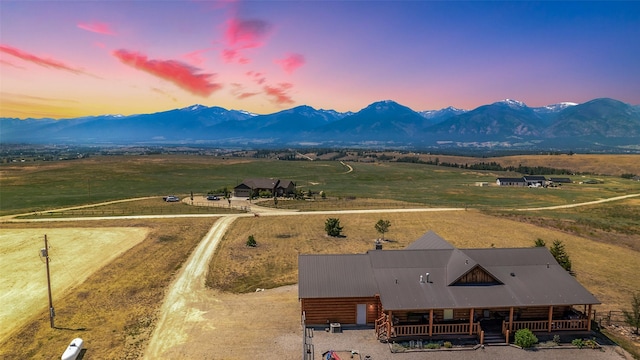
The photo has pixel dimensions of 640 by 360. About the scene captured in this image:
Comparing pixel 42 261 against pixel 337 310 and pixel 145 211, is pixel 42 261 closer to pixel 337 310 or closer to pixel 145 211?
pixel 337 310

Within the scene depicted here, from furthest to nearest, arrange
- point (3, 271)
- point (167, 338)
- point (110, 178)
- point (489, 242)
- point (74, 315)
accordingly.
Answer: point (110, 178) < point (489, 242) < point (3, 271) < point (74, 315) < point (167, 338)

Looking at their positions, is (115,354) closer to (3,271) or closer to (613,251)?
(3,271)

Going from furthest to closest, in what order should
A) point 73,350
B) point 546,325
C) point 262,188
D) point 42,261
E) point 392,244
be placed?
point 262,188, point 392,244, point 42,261, point 546,325, point 73,350

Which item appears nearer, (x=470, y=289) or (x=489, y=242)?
(x=470, y=289)

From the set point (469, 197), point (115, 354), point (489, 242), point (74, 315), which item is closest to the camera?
point (115, 354)

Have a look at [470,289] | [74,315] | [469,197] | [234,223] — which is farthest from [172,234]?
[469,197]

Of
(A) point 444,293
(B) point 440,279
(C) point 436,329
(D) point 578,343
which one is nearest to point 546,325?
(D) point 578,343
